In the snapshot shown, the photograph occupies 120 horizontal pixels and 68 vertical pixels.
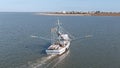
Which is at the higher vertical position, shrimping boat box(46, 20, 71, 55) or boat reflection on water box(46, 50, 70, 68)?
shrimping boat box(46, 20, 71, 55)

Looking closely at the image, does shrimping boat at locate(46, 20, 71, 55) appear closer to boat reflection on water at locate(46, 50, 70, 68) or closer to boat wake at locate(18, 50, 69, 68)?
boat reflection on water at locate(46, 50, 70, 68)

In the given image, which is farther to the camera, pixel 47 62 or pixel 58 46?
pixel 58 46

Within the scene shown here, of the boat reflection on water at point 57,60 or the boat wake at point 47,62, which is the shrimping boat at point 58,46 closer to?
the boat reflection on water at point 57,60

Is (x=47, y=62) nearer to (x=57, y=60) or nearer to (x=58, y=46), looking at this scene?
(x=57, y=60)

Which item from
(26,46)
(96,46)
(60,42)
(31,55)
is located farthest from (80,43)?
(31,55)

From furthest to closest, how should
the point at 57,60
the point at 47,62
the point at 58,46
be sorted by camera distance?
1. the point at 58,46
2. the point at 57,60
3. the point at 47,62

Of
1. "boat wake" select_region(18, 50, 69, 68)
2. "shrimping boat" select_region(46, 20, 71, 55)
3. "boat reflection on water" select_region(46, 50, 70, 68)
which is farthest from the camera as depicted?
"shrimping boat" select_region(46, 20, 71, 55)

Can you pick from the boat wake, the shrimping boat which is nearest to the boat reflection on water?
the boat wake

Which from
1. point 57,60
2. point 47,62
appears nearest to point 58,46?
point 57,60

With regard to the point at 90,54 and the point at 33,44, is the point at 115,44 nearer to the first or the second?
the point at 90,54

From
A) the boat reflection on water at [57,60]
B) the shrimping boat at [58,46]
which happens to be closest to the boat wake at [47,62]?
the boat reflection on water at [57,60]

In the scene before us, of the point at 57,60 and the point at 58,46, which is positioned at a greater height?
the point at 58,46
